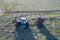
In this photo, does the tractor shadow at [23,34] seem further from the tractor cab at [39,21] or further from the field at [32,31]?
the tractor cab at [39,21]

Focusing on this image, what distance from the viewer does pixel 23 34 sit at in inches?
Answer: 95.0

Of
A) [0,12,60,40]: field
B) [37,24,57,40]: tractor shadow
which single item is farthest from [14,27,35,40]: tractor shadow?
[37,24,57,40]: tractor shadow

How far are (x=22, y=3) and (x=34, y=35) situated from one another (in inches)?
29.3

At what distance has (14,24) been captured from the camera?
252cm

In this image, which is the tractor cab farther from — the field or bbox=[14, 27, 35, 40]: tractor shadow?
bbox=[14, 27, 35, 40]: tractor shadow

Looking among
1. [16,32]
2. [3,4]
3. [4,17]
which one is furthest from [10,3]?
[16,32]

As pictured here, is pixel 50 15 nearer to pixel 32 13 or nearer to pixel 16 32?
pixel 32 13

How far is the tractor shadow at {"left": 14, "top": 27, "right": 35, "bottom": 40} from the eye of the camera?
2.36m

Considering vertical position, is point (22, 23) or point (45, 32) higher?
point (22, 23)

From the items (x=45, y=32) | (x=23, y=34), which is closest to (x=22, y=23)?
(x=23, y=34)

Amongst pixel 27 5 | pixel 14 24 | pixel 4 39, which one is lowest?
pixel 4 39

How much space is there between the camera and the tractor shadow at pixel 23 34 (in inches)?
93.0

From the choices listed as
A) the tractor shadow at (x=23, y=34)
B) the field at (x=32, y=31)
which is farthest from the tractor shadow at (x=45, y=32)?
the tractor shadow at (x=23, y=34)

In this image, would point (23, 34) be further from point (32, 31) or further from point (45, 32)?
point (45, 32)
